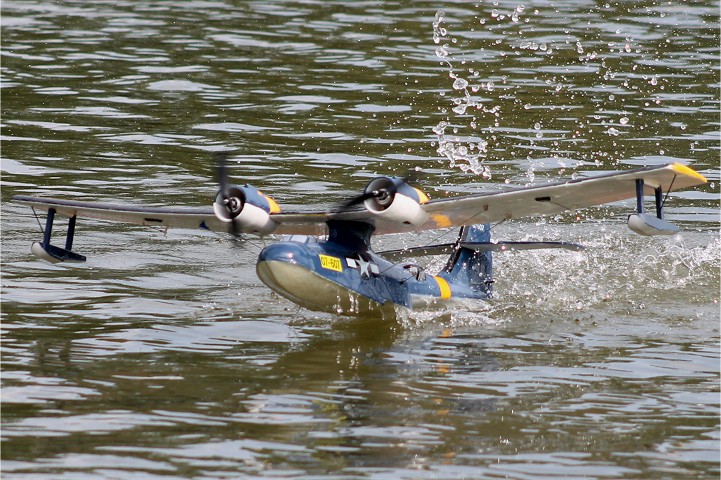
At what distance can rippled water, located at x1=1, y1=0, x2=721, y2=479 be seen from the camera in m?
12.1

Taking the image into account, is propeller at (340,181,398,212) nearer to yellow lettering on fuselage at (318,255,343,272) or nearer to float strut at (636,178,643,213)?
yellow lettering on fuselage at (318,255,343,272)

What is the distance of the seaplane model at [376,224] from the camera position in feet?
52.5

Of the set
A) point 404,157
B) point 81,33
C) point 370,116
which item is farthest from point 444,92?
point 81,33

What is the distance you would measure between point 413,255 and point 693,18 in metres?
31.3

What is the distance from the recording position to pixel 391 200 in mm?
15953

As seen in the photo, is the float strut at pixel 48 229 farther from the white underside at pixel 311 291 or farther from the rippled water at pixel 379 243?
the white underside at pixel 311 291

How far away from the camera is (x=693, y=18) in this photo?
46.4 metres

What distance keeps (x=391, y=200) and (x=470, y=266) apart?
419 cm

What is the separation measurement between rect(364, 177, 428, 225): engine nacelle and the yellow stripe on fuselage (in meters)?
3.12

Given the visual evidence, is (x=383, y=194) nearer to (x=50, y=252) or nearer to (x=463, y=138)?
(x=50, y=252)

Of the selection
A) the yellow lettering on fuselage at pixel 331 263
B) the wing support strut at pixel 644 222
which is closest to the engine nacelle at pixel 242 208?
the yellow lettering on fuselage at pixel 331 263

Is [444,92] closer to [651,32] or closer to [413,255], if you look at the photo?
[651,32]

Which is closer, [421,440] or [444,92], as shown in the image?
[421,440]

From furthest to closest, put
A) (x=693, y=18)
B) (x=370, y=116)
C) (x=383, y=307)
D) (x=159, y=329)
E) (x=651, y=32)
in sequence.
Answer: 1. (x=693, y=18)
2. (x=651, y=32)
3. (x=370, y=116)
4. (x=383, y=307)
5. (x=159, y=329)
